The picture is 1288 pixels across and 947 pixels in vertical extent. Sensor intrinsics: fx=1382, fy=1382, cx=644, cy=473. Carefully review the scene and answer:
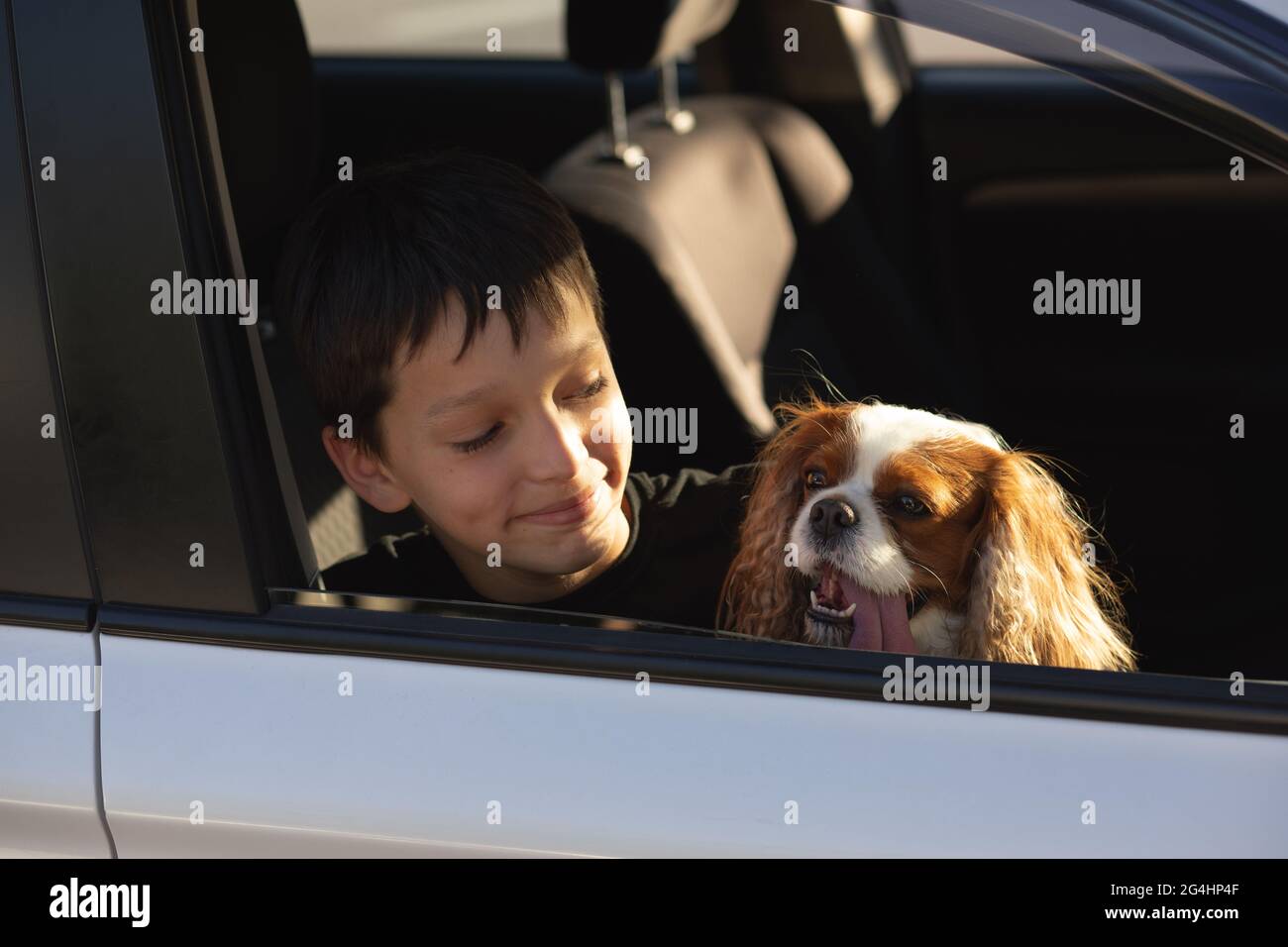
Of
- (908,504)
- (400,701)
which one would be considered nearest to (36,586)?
(400,701)

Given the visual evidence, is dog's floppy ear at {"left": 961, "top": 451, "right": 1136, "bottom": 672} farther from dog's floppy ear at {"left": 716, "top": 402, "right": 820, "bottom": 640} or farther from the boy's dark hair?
the boy's dark hair

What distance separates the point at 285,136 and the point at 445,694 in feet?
3.21

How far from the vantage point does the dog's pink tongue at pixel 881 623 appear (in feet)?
5.58

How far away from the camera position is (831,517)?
1.73 meters

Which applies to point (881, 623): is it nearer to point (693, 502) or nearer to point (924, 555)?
point (924, 555)

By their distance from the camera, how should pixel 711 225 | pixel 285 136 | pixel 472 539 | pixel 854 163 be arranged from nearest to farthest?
pixel 472 539
pixel 285 136
pixel 711 225
pixel 854 163

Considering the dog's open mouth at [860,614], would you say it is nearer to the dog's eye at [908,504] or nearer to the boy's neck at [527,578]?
the dog's eye at [908,504]

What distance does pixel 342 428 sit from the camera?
1925mm

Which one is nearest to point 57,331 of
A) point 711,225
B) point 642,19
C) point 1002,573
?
point 1002,573

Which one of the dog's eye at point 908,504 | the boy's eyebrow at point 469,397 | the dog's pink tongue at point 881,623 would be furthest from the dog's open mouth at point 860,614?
the boy's eyebrow at point 469,397

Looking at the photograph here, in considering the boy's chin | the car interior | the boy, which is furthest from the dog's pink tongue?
the car interior

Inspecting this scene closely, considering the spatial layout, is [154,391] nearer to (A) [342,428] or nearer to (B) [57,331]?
Result: (B) [57,331]

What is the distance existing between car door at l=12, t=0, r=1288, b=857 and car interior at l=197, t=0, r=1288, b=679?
41 cm

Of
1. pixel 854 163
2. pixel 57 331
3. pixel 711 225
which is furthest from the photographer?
pixel 854 163
